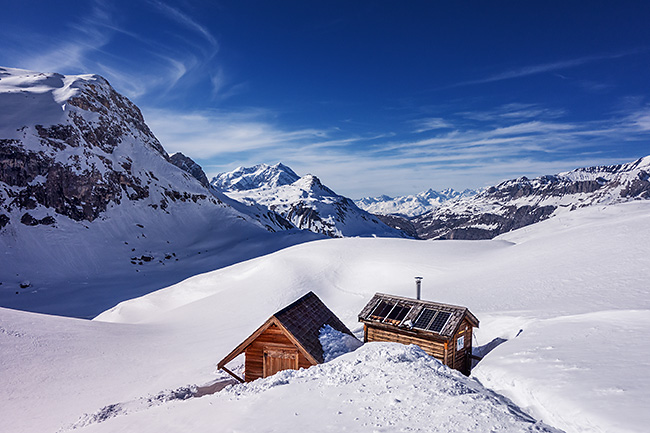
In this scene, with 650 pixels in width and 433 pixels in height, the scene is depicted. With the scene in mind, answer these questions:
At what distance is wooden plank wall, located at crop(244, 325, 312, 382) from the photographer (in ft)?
45.5

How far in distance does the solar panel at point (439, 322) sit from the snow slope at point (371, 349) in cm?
266

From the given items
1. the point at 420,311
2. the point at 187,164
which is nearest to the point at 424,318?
the point at 420,311

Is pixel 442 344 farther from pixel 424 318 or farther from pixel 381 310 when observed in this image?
pixel 381 310

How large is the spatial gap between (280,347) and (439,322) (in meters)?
7.86

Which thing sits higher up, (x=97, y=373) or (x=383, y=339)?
(x=383, y=339)

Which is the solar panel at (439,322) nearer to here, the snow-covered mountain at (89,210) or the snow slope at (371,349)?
the snow slope at (371,349)

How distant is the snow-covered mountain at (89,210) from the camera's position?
1870 inches

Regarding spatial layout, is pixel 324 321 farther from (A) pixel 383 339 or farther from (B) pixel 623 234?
(B) pixel 623 234

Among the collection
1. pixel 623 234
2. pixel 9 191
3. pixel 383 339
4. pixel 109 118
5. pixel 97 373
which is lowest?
pixel 97 373

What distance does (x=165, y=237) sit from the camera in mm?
68250

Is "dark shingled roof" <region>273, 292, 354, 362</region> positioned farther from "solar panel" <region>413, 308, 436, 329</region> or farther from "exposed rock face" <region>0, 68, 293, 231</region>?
"exposed rock face" <region>0, 68, 293, 231</region>

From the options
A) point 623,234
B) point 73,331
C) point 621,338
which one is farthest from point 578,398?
point 623,234

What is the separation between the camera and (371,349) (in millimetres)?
11695

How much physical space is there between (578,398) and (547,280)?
2205 cm
